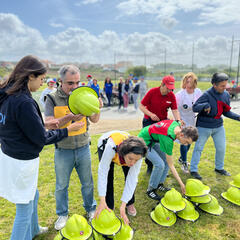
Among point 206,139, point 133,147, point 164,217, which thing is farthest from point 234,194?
point 133,147

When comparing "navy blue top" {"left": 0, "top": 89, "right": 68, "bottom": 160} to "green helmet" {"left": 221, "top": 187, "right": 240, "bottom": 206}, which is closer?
"navy blue top" {"left": 0, "top": 89, "right": 68, "bottom": 160}

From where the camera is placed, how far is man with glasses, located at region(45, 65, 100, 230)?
87.6 inches

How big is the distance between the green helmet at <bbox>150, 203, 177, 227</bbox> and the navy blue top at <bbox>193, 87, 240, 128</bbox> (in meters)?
1.83

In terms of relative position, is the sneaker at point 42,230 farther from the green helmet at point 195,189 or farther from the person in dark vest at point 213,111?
the person in dark vest at point 213,111

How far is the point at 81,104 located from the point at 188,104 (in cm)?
279

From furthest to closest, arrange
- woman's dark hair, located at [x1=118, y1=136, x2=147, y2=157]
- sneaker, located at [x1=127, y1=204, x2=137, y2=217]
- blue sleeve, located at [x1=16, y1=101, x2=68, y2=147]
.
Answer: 1. sneaker, located at [x1=127, y1=204, x2=137, y2=217]
2. woman's dark hair, located at [x1=118, y1=136, x2=147, y2=157]
3. blue sleeve, located at [x1=16, y1=101, x2=68, y2=147]

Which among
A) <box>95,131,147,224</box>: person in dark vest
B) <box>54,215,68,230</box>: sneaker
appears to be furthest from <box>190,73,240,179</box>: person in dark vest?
<box>54,215,68,230</box>: sneaker

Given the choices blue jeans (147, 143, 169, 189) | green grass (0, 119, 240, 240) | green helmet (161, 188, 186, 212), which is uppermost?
blue jeans (147, 143, 169, 189)

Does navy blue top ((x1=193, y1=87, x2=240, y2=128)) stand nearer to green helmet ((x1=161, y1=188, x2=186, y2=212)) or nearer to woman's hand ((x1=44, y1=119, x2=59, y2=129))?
green helmet ((x1=161, y1=188, x2=186, y2=212))

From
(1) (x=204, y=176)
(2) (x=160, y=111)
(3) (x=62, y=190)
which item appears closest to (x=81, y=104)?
(3) (x=62, y=190)

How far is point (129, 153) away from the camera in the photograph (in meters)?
2.04

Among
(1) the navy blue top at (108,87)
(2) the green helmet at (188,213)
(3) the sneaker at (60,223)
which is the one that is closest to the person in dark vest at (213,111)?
(2) the green helmet at (188,213)

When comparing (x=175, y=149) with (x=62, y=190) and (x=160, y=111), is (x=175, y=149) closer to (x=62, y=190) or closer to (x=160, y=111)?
(x=160, y=111)

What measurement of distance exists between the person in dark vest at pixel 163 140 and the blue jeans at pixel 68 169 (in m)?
0.99
